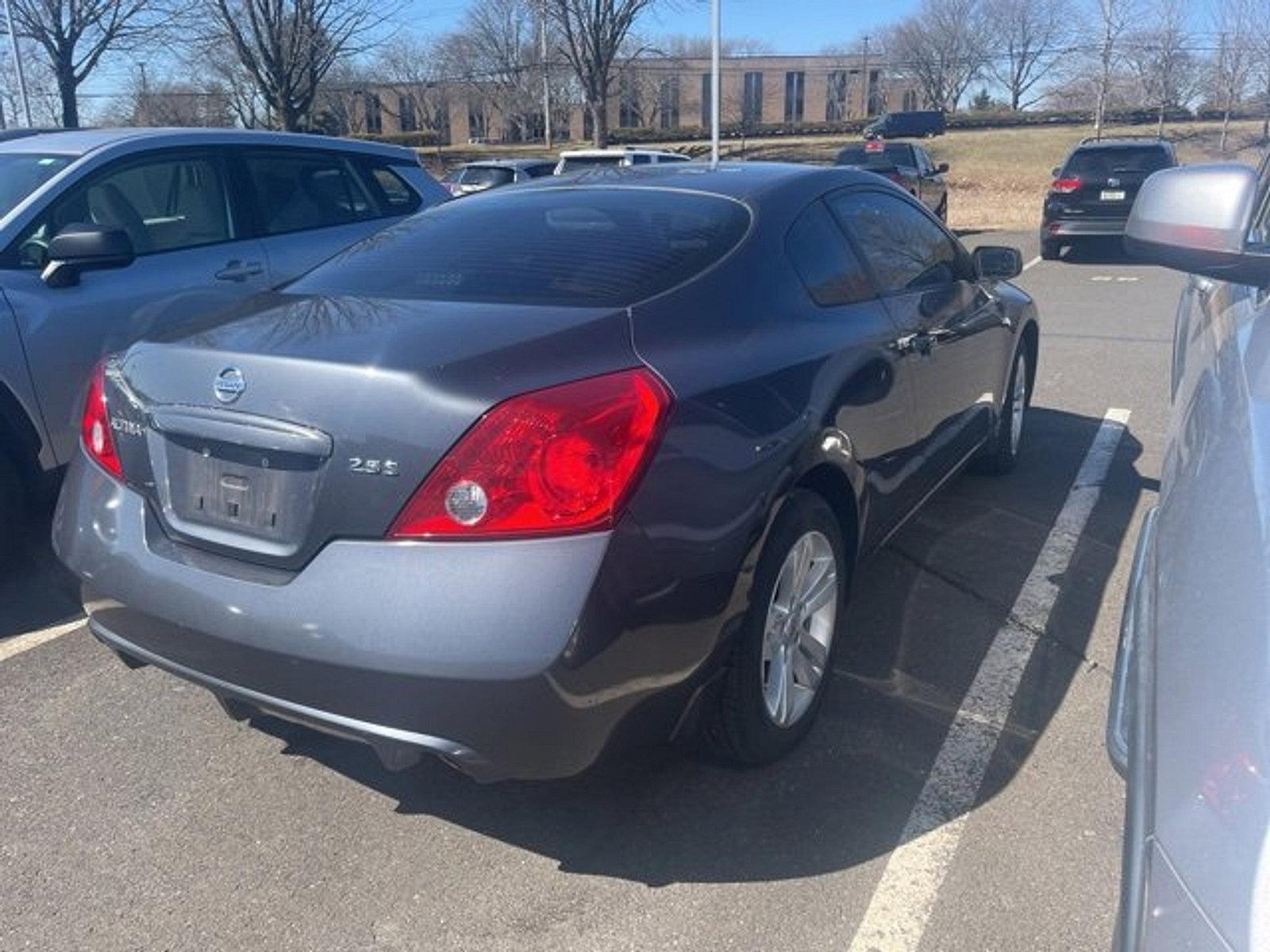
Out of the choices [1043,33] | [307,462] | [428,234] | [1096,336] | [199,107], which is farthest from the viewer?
[1043,33]

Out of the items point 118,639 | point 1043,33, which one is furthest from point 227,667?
point 1043,33

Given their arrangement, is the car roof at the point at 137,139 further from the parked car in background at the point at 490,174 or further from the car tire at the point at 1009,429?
the parked car in background at the point at 490,174

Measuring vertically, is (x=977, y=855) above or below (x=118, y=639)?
below

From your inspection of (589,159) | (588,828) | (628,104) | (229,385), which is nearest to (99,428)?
(229,385)

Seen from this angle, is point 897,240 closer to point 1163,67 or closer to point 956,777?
point 956,777

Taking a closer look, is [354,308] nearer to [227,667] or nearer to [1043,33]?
[227,667]

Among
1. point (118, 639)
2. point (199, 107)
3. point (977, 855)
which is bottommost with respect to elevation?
point (977, 855)

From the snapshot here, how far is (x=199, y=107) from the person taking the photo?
43.1m

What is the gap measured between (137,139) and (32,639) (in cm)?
237

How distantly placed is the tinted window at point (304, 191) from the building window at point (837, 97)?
77.8m

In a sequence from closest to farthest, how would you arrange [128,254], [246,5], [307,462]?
[307,462] < [128,254] < [246,5]

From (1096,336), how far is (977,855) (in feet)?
25.9

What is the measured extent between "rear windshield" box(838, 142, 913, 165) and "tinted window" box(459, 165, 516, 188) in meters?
6.45

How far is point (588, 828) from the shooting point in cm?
268
